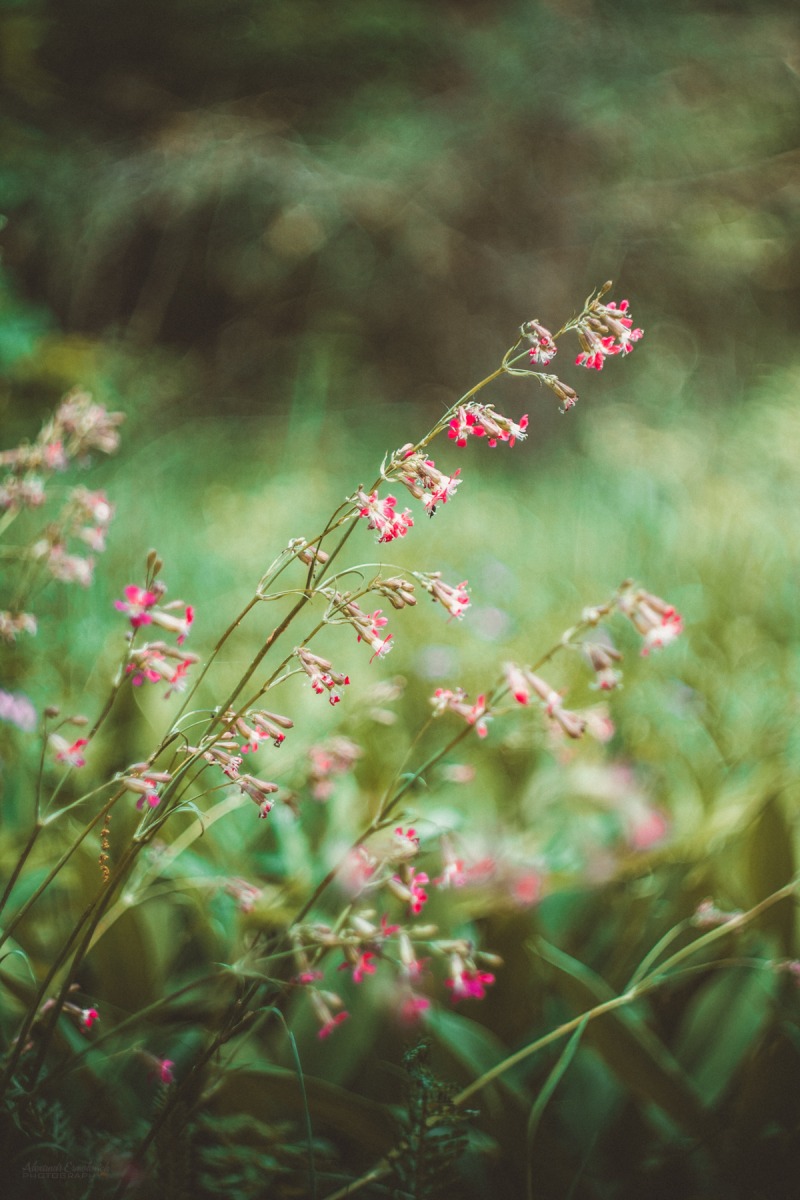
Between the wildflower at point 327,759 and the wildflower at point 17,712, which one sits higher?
the wildflower at point 327,759

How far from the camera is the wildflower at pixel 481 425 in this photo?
575 mm

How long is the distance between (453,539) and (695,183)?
3205 mm

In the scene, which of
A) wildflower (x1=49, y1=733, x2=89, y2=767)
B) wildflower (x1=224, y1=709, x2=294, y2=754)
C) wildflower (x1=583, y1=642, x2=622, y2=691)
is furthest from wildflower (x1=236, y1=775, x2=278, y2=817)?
wildflower (x1=583, y1=642, x2=622, y2=691)

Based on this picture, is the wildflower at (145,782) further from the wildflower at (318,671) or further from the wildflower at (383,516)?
the wildflower at (383,516)

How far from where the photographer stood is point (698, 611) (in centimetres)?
221

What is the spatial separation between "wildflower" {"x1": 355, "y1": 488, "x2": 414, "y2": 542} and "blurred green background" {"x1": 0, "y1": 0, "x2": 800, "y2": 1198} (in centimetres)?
27

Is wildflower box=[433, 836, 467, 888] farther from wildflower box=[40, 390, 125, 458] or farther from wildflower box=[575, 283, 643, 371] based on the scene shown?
wildflower box=[40, 390, 125, 458]

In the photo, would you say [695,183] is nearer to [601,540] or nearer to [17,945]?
[601,540]

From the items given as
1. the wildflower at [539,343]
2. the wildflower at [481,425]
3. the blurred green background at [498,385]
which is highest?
the wildflower at [539,343]

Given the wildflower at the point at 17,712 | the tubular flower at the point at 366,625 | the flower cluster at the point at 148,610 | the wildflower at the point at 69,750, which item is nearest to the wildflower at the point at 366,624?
the tubular flower at the point at 366,625

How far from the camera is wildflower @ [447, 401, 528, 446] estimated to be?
0.57 meters

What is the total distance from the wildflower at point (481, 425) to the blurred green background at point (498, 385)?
33 cm

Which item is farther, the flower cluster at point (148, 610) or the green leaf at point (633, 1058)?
the green leaf at point (633, 1058)

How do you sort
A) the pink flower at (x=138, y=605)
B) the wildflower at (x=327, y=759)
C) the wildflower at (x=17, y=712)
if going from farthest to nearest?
1. the wildflower at (x=17, y=712)
2. the wildflower at (x=327, y=759)
3. the pink flower at (x=138, y=605)
